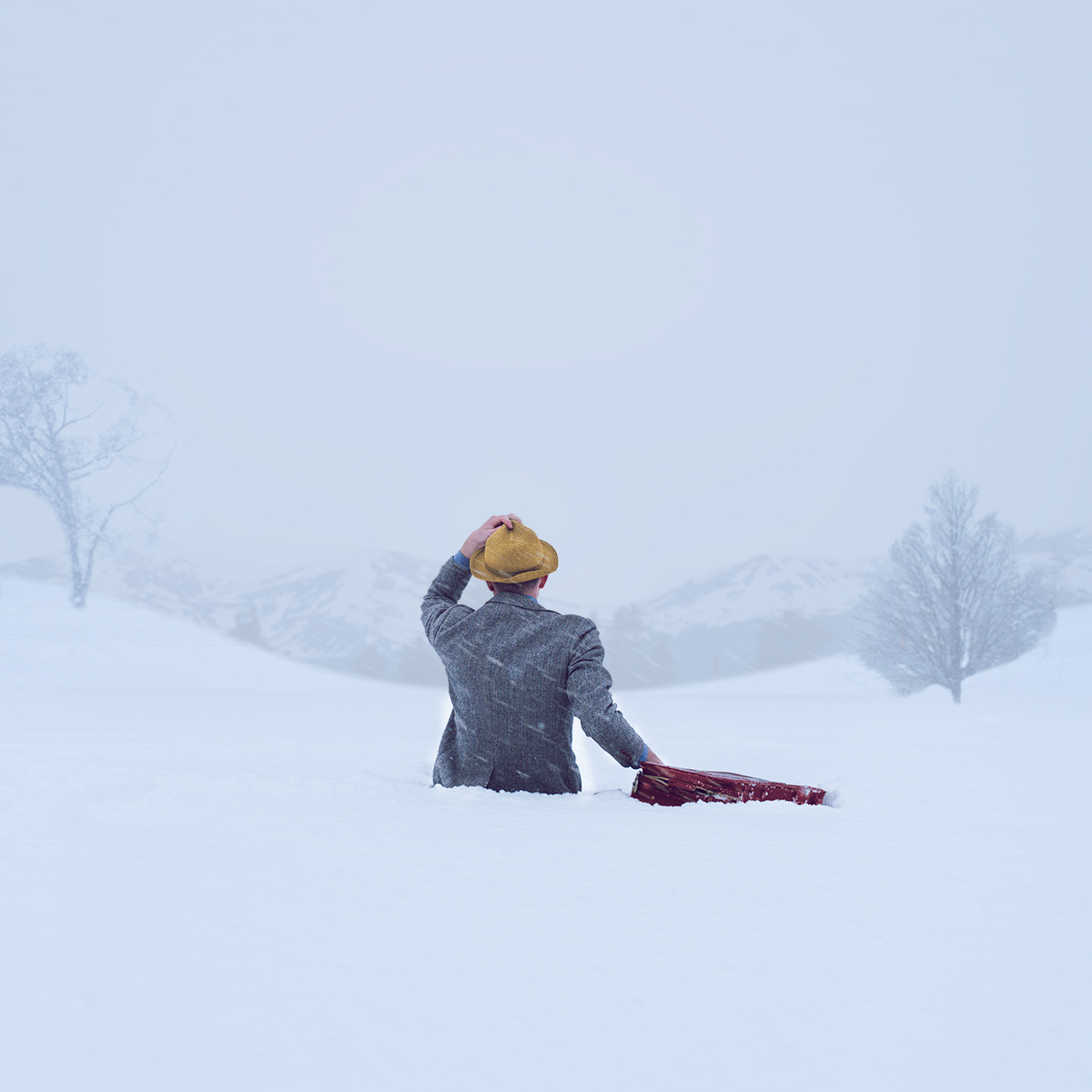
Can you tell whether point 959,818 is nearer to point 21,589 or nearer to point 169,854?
point 169,854

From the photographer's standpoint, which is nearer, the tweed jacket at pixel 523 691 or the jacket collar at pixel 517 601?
the tweed jacket at pixel 523 691

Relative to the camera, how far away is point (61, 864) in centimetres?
202

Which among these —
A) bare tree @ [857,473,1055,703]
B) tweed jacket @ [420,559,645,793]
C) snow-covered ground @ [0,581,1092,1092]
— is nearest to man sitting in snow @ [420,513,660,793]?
tweed jacket @ [420,559,645,793]

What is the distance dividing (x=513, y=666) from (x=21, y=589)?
960 inches

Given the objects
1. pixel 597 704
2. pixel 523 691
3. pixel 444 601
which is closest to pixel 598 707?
pixel 597 704

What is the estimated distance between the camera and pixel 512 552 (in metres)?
2.88

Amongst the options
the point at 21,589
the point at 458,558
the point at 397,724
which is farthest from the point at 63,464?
the point at 458,558

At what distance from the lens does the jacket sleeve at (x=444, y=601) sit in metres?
3.01

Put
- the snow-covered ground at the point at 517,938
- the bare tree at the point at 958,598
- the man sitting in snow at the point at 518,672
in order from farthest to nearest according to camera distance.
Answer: the bare tree at the point at 958,598 → the man sitting in snow at the point at 518,672 → the snow-covered ground at the point at 517,938

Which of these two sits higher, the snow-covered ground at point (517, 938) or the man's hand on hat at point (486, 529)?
the man's hand on hat at point (486, 529)

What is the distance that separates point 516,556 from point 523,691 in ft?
1.44

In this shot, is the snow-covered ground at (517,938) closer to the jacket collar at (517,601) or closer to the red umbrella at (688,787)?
the red umbrella at (688,787)

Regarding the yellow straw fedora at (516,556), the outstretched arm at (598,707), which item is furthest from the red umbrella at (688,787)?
the yellow straw fedora at (516,556)

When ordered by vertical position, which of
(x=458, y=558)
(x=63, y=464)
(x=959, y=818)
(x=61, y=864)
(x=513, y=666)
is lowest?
(x=61, y=864)
